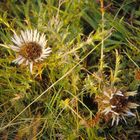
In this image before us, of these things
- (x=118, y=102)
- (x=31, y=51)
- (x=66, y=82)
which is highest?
(x=31, y=51)

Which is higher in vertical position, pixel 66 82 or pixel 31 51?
pixel 31 51

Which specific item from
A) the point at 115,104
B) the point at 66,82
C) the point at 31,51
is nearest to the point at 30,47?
the point at 31,51

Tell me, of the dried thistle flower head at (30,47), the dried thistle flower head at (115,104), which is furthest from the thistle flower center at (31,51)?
the dried thistle flower head at (115,104)

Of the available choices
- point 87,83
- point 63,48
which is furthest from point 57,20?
point 87,83

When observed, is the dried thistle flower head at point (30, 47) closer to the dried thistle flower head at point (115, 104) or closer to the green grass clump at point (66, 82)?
the green grass clump at point (66, 82)

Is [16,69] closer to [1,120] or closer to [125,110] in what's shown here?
[1,120]

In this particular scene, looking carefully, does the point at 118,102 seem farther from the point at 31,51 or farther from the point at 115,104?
the point at 31,51

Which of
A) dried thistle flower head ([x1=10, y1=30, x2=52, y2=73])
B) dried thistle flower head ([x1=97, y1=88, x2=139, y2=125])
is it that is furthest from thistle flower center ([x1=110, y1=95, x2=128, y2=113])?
dried thistle flower head ([x1=10, y1=30, x2=52, y2=73])

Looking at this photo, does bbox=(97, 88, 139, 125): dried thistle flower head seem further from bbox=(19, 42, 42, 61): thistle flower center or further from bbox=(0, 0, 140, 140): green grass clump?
bbox=(19, 42, 42, 61): thistle flower center

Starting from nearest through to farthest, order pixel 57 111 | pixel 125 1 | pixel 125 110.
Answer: pixel 125 110
pixel 57 111
pixel 125 1
